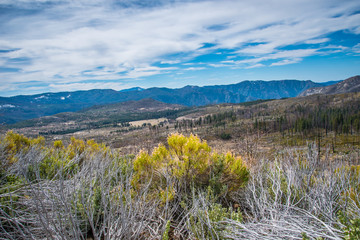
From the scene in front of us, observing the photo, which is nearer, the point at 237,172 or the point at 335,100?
the point at 237,172

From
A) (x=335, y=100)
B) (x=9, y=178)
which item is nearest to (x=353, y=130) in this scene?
(x=335, y=100)

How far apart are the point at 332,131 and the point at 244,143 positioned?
310 feet

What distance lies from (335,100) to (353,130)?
289 ft

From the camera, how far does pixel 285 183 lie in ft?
16.8

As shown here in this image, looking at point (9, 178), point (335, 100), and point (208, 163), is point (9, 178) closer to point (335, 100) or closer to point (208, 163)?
point (208, 163)

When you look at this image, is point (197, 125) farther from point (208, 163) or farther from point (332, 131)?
point (208, 163)

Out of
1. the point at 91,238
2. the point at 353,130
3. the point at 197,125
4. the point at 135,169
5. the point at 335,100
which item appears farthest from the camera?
the point at 335,100

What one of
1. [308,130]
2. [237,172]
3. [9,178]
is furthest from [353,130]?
[9,178]

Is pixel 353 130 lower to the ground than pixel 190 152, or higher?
lower

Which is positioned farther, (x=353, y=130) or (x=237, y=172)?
(x=353, y=130)

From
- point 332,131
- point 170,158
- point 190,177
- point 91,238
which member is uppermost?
point 170,158

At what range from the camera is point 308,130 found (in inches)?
3199

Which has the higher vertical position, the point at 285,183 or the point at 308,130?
the point at 285,183

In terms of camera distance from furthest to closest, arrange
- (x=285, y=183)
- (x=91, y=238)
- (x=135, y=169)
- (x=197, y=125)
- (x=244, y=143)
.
Answer: (x=197, y=125) < (x=244, y=143) < (x=135, y=169) < (x=285, y=183) < (x=91, y=238)
